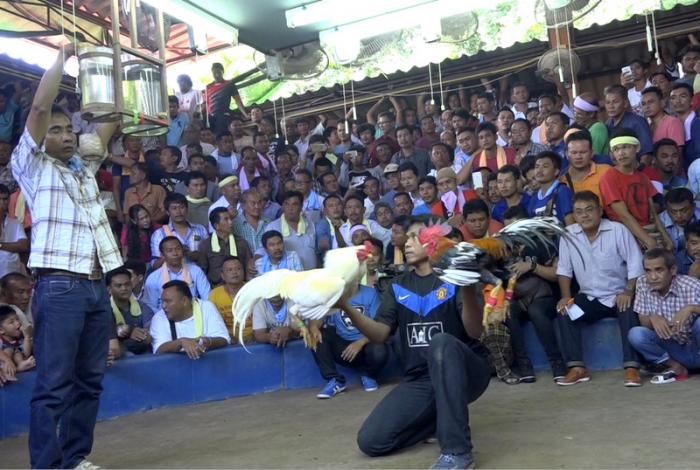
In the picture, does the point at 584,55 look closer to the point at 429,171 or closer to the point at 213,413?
the point at 429,171

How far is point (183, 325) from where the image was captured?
5941 millimetres

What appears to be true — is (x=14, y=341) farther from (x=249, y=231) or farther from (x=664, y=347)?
(x=664, y=347)

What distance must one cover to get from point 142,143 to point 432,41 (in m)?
3.87

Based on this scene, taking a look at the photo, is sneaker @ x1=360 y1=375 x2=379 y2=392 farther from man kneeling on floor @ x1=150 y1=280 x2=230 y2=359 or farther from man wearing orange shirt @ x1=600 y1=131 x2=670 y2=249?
man wearing orange shirt @ x1=600 y1=131 x2=670 y2=249

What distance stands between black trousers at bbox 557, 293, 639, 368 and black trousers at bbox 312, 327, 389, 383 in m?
1.32

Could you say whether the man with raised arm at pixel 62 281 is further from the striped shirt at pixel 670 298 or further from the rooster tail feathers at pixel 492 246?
the striped shirt at pixel 670 298

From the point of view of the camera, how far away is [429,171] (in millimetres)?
8734

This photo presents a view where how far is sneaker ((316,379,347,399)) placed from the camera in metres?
5.58

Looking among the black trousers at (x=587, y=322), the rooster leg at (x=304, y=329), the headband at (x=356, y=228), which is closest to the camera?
the rooster leg at (x=304, y=329)

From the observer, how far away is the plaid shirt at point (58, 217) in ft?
11.3

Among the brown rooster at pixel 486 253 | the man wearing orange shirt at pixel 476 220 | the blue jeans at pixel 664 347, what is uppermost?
the man wearing orange shirt at pixel 476 220

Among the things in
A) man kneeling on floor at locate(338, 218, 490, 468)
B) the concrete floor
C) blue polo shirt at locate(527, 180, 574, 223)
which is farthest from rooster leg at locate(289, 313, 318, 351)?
blue polo shirt at locate(527, 180, 574, 223)

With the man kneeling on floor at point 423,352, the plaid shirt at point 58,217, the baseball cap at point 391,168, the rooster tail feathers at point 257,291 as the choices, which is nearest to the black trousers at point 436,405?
the man kneeling on floor at point 423,352

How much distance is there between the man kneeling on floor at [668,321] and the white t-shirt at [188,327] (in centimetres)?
309
